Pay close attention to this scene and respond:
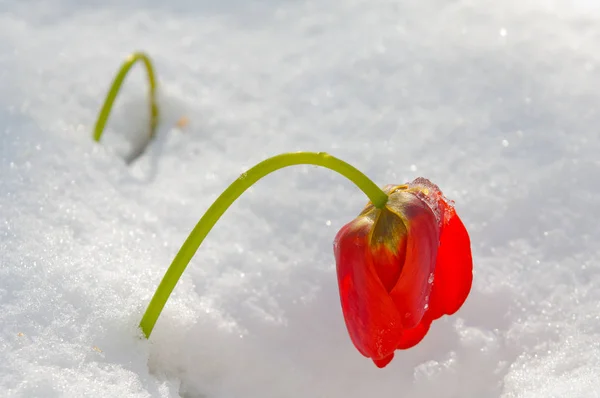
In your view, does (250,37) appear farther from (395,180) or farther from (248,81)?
(395,180)

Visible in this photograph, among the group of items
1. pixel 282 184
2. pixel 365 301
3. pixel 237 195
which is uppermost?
pixel 282 184

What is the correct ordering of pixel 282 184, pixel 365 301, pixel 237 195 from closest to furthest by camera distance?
pixel 365 301 < pixel 237 195 < pixel 282 184

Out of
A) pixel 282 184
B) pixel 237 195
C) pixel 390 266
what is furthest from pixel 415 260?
pixel 282 184

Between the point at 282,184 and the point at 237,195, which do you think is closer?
the point at 237,195

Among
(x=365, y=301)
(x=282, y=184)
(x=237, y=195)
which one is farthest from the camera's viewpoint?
(x=282, y=184)

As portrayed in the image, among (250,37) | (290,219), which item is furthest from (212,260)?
(250,37)

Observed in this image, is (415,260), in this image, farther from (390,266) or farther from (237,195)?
(237,195)

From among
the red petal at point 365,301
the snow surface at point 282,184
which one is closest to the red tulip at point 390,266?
the red petal at point 365,301
